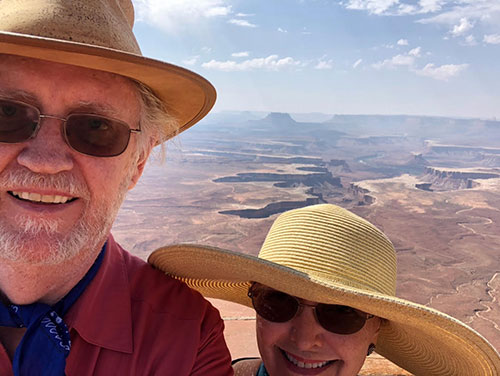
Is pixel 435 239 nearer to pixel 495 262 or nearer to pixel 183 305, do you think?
pixel 495 262

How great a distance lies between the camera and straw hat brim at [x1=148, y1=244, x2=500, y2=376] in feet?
4.33

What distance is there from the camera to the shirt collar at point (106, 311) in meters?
1.28

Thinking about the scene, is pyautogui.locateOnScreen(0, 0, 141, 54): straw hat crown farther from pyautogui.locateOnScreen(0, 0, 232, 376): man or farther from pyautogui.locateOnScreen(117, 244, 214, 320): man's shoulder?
pyautogui.locateOnScreen(117, 244, 214, 320): man's shoulder

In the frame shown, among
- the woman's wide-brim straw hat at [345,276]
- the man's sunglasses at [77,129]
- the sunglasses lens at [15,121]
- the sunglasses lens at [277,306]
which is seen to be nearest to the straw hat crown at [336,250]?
the woman's wide-brim straw hat at [345,276]

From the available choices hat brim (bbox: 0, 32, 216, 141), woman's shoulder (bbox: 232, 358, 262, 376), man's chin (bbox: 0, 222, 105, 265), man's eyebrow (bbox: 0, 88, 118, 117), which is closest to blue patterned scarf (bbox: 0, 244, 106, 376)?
man's chin (bbox: 0, 222, 105, 265)

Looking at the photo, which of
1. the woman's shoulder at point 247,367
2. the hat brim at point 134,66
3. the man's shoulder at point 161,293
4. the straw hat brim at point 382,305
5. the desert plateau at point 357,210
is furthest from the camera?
the desert plateau at point 357,210

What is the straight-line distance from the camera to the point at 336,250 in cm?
158

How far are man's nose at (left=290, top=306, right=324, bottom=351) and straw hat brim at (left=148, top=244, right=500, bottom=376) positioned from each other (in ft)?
0.40

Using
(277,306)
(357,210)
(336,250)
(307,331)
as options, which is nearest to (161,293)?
(277,306)

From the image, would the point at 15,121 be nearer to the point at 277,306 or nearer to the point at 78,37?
the point at 78,37

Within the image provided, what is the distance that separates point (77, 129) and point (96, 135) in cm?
6

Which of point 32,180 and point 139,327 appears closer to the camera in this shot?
point 32,180

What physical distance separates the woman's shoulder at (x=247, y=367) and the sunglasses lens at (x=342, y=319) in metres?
0.44

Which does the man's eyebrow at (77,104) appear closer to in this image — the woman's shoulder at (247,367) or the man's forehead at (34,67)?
the man's forehead at (34,67)
